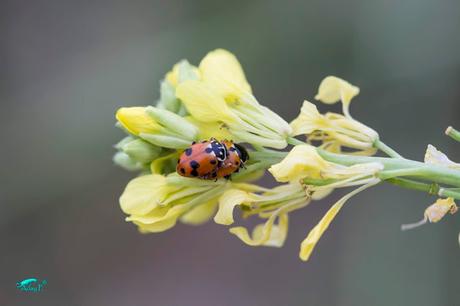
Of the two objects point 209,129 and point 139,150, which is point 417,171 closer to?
point 209,129

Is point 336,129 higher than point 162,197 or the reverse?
higher

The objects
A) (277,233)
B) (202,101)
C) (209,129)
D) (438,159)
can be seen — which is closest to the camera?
(438,159)

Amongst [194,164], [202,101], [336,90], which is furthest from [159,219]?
[336,90]

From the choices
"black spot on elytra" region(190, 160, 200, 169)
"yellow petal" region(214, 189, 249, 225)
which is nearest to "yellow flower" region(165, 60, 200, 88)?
"black spot on elytra" region(190, 160, 200, 169)

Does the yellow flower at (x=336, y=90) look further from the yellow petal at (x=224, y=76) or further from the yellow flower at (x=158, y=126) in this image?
the yellow flower at (x=158, y=126)

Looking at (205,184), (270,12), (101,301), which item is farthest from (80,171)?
(205,184)

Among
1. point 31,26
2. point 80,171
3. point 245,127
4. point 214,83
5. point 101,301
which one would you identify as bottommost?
point 101,301

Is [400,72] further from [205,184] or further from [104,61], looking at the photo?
[205,184]
